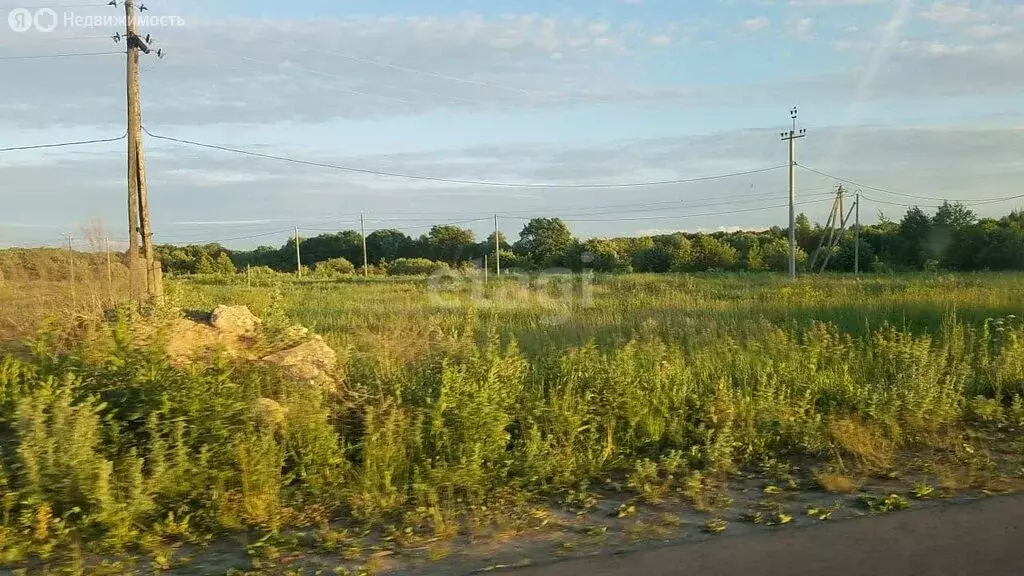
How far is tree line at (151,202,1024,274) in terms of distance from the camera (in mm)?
51688

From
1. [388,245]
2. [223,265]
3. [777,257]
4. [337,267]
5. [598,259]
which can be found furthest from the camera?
[388,245]

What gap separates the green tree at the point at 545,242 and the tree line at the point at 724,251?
3.2 inches

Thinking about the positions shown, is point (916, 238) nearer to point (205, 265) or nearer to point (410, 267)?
point (410, 267)

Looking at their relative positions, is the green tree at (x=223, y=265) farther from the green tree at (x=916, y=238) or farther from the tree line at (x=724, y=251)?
the green tree at (x=916, y=238)

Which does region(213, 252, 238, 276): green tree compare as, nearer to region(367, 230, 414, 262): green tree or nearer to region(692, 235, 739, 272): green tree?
region(367, 230, 414, 262): green tree

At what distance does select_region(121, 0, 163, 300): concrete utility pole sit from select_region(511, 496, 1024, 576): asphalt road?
1378cm

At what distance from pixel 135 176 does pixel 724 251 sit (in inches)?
2016

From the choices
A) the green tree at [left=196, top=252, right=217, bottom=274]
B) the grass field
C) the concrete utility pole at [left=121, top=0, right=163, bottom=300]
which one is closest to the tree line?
the green tree at [left=196, top=252, right=217, bottom=274]

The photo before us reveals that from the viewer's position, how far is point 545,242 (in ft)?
192

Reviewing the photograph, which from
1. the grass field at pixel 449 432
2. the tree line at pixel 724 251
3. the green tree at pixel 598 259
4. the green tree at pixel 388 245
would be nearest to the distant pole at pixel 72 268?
the grass field at pixel 449 432

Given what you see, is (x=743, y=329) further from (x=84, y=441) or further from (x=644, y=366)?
(x=84, y=441)

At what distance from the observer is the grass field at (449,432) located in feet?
16.4

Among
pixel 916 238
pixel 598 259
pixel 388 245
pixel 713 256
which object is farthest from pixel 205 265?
pixel 916 238

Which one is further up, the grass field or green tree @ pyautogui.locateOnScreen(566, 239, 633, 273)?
green tree @ pyautogui.locateOnScreen(566, 239, 633, 273)
